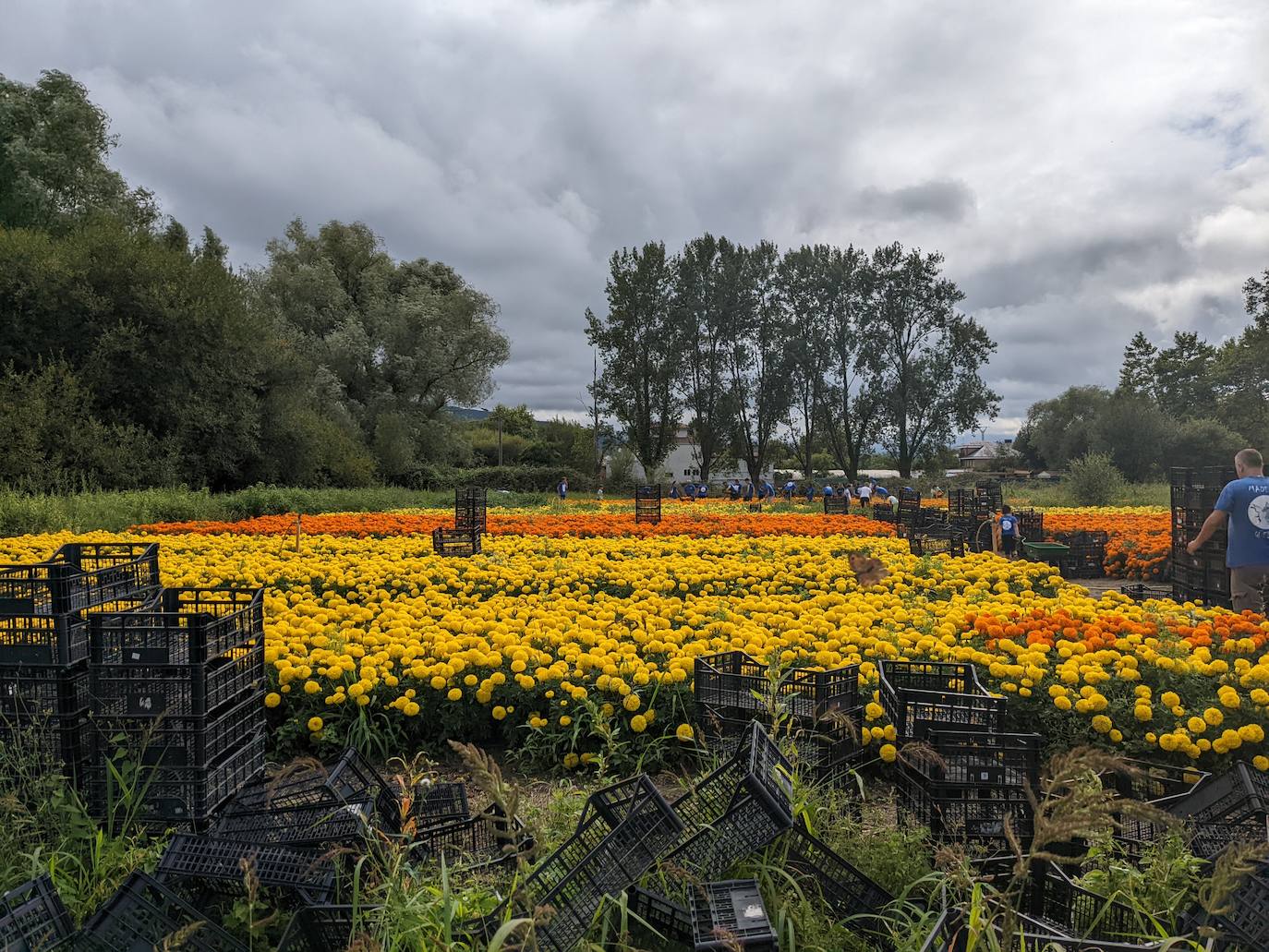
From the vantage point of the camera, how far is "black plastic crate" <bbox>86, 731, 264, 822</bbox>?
2707 mm

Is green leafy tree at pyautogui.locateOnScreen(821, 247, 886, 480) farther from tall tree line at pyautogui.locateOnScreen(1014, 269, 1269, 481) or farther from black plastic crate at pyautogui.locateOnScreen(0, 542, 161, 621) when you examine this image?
black plastic crate at pyautogui.locateOnScreen(0, 542, 161, 621)

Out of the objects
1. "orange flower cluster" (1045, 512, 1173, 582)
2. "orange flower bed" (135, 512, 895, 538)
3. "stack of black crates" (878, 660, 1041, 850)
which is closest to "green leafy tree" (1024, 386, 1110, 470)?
"orange flower cluster" (1045, 512, 1173, 582)

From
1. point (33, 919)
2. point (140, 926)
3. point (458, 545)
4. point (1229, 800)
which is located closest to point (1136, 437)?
point (458, 545)

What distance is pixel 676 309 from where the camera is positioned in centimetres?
4175

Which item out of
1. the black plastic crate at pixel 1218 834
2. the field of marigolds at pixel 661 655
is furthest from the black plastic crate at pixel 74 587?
the black plastic crate at pixel 1218 834

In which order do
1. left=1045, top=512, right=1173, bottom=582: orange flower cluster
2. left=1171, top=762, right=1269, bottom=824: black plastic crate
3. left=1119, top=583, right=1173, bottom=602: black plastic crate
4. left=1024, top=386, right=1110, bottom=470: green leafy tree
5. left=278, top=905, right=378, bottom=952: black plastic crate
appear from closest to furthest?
A: 1. left=278, top=905, right=378, bottom=952: black plastic crate
2. left=1171, top=762, right=1269, bottom=824: black plastic crate
3. left=1119, top=583, right=1173, bottom=602: black plastic crate
4. left=1045, top=512, right=1173, bottom=582: orange flower cluster
5. left=1024, top=386, right=1110, bottom=470: green leafy tree

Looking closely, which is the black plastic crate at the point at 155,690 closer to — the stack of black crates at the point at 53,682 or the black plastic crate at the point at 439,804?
the stack of black crates at the point at 53,682

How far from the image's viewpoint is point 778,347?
42.5 metres

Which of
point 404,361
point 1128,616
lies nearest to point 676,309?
point 404,361

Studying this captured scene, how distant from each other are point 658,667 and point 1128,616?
319cm

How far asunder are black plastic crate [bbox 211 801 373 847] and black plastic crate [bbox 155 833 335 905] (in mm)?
92

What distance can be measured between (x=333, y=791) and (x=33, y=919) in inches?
34.1

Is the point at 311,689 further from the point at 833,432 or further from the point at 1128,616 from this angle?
the point at 833,432

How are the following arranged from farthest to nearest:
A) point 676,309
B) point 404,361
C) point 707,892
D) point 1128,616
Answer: point 676,309
point 404,361
point 1128,616
point 707,892
